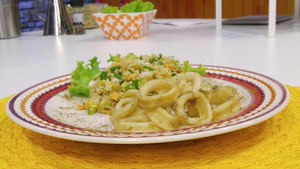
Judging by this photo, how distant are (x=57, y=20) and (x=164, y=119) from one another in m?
2.02

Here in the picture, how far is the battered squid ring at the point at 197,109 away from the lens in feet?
2.19

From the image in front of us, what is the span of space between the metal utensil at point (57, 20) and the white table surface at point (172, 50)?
0.25 feet

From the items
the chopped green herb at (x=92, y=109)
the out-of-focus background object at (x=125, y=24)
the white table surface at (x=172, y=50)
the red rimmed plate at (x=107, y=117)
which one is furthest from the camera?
the out-of-focus background object at (x=125, y=24)

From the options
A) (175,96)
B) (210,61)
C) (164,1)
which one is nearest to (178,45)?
(210,61)

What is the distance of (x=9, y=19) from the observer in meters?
2.45

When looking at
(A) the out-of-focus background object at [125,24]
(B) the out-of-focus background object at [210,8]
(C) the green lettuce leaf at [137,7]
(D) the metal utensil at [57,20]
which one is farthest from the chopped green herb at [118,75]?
(B) the out-of-focus background object at [210,8]

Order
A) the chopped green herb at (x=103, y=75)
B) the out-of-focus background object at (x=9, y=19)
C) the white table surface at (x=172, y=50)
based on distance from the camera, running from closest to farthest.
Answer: the chopped green herb at (x=103, y=75) → the white table surface at (x=172, y=50) → the out-of-focus background object at (x=9, y=19)

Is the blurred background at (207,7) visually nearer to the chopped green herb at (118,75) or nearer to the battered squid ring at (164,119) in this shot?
the chopped green herb at (118,75)

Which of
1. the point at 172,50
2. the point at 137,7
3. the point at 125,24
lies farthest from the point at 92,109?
the point at 137,7

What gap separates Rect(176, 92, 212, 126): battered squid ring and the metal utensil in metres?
1.97

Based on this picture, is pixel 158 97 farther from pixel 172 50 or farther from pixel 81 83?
pixel 172 50

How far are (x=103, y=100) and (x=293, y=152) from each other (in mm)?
448

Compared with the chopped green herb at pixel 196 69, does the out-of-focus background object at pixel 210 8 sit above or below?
above

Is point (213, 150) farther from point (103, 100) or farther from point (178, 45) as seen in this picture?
point (178, 45)
